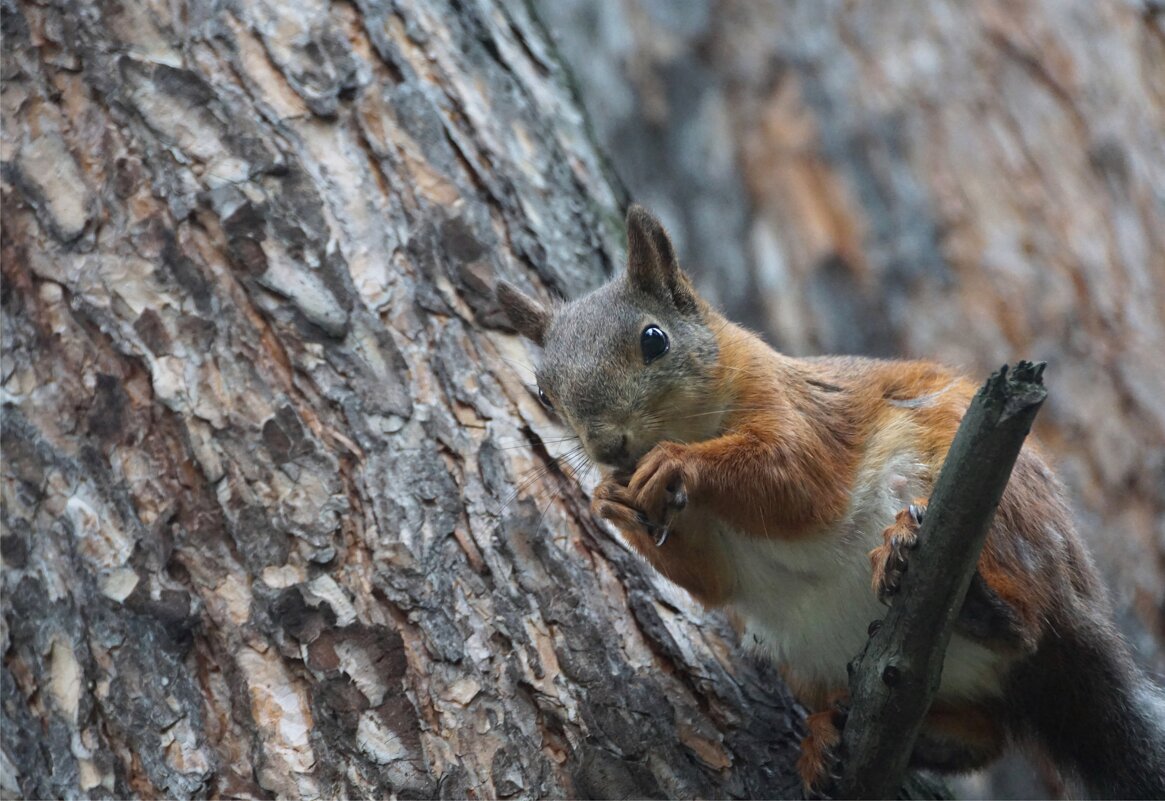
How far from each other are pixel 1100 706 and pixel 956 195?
3.91 m

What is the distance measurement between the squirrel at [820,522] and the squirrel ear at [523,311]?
0.8 inches

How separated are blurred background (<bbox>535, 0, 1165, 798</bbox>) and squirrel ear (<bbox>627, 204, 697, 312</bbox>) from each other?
197 cm

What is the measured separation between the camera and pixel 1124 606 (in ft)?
18.1

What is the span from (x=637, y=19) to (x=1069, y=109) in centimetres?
291

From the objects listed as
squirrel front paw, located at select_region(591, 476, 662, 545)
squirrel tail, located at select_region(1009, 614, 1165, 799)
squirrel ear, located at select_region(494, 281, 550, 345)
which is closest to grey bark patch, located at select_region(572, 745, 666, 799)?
squirrel front paw, located at select_region(591, 476, 662, 545)

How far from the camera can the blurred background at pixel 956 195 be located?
5797 millimetres

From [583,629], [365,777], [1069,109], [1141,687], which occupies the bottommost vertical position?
[365,777]

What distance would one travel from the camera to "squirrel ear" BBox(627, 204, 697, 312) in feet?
10.8

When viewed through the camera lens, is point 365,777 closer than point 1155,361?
Yes

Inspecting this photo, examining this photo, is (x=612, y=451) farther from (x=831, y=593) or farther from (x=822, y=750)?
(x=822, y=750)

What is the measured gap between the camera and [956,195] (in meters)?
6.41

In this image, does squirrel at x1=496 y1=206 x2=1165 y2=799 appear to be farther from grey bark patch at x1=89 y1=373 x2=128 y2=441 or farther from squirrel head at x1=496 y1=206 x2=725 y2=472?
grey bark patch at x1=89 y1=373 x2=128 y2=441

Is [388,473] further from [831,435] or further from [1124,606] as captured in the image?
[1124,606]

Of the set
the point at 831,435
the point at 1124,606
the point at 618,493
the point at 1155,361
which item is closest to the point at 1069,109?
the point at 1155,361
